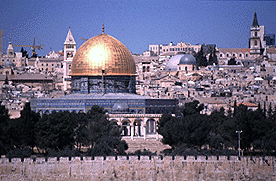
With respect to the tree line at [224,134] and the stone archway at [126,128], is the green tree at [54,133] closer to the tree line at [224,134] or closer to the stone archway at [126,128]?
the tree line at [224,134]

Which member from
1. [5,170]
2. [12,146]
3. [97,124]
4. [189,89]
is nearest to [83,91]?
[97,124]

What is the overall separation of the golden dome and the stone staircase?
29.8ft

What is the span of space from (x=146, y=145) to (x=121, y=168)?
14.1 m

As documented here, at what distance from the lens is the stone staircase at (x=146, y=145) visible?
1998 inches

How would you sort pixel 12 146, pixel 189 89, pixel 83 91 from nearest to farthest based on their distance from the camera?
pixel 12 146
pixel 83 91
pixel 189 89

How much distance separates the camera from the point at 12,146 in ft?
147

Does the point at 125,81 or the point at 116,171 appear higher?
the point at 125,81

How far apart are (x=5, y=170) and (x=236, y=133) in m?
15.0

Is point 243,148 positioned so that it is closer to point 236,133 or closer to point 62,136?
point 236,133

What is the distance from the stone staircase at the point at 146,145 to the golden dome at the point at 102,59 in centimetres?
907

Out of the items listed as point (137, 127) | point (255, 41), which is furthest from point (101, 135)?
point (255, 41)

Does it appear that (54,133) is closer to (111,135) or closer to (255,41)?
(111,135)

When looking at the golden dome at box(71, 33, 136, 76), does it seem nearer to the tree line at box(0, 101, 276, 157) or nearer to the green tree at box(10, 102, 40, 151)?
the tree line at box(0, 101, 276, 157)

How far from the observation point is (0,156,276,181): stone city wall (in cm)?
3812
